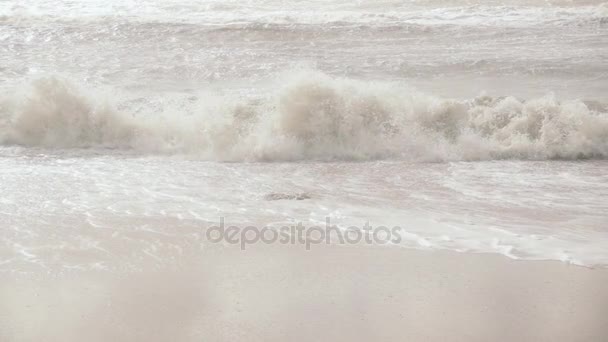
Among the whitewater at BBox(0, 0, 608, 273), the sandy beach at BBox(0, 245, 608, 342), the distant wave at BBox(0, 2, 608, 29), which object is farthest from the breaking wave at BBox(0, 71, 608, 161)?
the distant wave at BBox(0, 2, 608, 29)

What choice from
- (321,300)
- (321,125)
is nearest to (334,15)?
(321,125)

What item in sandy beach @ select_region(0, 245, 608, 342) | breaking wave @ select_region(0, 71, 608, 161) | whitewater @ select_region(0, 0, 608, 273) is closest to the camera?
sandy beach @ select_region(0, 245, 608, 342)

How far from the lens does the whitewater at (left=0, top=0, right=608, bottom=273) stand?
5.98m

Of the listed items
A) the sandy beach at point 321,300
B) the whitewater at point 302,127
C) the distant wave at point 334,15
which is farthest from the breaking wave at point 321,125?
the distant wave at point 334,15

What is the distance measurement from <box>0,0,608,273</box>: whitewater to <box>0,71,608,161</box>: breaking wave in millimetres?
Answer: 23

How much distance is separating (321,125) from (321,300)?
15.5 feet

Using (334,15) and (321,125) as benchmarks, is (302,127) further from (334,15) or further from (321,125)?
(334,15)

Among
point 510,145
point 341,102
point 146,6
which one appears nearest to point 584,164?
point 510,145

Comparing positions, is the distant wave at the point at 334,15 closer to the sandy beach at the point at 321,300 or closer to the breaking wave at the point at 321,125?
the breaking wave at the point at 321,125

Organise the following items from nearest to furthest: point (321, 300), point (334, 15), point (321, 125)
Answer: point (321, 300) < point (321, 125) < point (334, 15)

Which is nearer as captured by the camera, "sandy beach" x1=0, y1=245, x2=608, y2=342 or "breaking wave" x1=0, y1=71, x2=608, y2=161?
"sandy beach" x1=0, y1=245, x2=608, y2=342

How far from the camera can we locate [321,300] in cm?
463

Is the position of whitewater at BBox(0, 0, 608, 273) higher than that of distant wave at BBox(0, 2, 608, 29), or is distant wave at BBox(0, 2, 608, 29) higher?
distant wave at BBox(0, 2, 608, 29)

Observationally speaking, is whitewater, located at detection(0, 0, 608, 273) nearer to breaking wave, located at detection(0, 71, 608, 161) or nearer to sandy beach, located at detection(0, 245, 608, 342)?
breaking wave, located at detection(0, 71, 608, 161)
